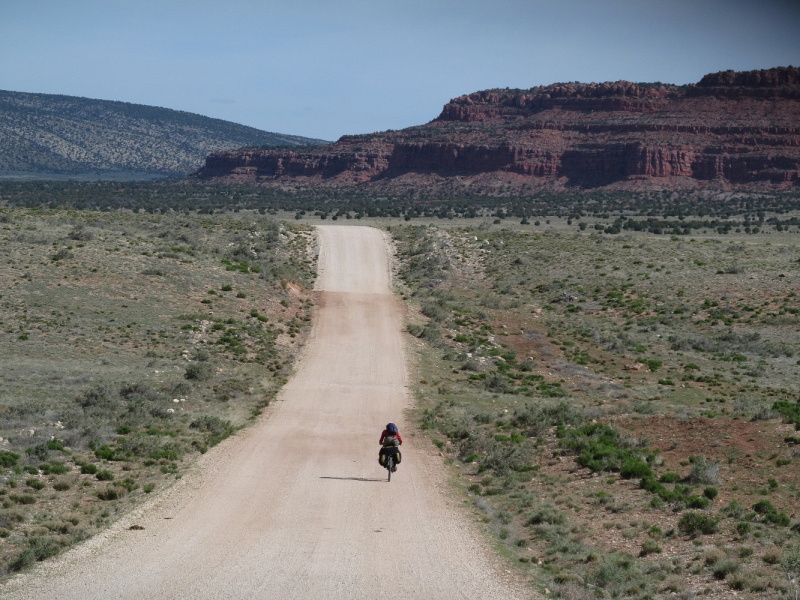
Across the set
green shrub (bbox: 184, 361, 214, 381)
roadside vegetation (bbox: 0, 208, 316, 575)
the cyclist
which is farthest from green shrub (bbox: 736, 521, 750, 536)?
green shrub (bbox: 184, 361, 214, 381)

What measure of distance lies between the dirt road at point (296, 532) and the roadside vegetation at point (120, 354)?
→ 0.82 m

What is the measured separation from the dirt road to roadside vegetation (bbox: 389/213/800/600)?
1151mm

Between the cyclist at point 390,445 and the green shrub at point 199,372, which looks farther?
the green shrub at point 199,372

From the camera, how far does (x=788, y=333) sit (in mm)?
37719

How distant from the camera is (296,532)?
1419cm

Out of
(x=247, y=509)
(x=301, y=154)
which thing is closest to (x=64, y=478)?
(x=247, y=509)

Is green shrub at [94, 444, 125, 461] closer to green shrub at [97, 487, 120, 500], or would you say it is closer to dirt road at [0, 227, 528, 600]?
dirt road at [0, 227, 528, 600]

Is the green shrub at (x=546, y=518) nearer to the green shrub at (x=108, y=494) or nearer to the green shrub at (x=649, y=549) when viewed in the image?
the green shrub at (x=649, y=549)

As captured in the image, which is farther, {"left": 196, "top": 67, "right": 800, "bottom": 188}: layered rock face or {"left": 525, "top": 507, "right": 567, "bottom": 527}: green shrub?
{"left": 196, "top": 67, "right": 800, "bottom": 188}: layered rock face

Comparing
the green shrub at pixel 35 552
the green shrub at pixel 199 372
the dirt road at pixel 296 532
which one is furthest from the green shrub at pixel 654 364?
the green shrub at pixel 35 552

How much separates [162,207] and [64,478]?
75525mm

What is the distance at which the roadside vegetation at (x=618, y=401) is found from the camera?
13.3 meters

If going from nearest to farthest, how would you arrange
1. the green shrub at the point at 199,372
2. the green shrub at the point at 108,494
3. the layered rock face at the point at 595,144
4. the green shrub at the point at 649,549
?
the green shrub at the point at 649,549, the green shrub at the point at 108,494, the green shrub at the point at 199,372, the layered rock face at the point at 595,144

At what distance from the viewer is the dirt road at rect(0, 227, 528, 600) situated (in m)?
11.9
